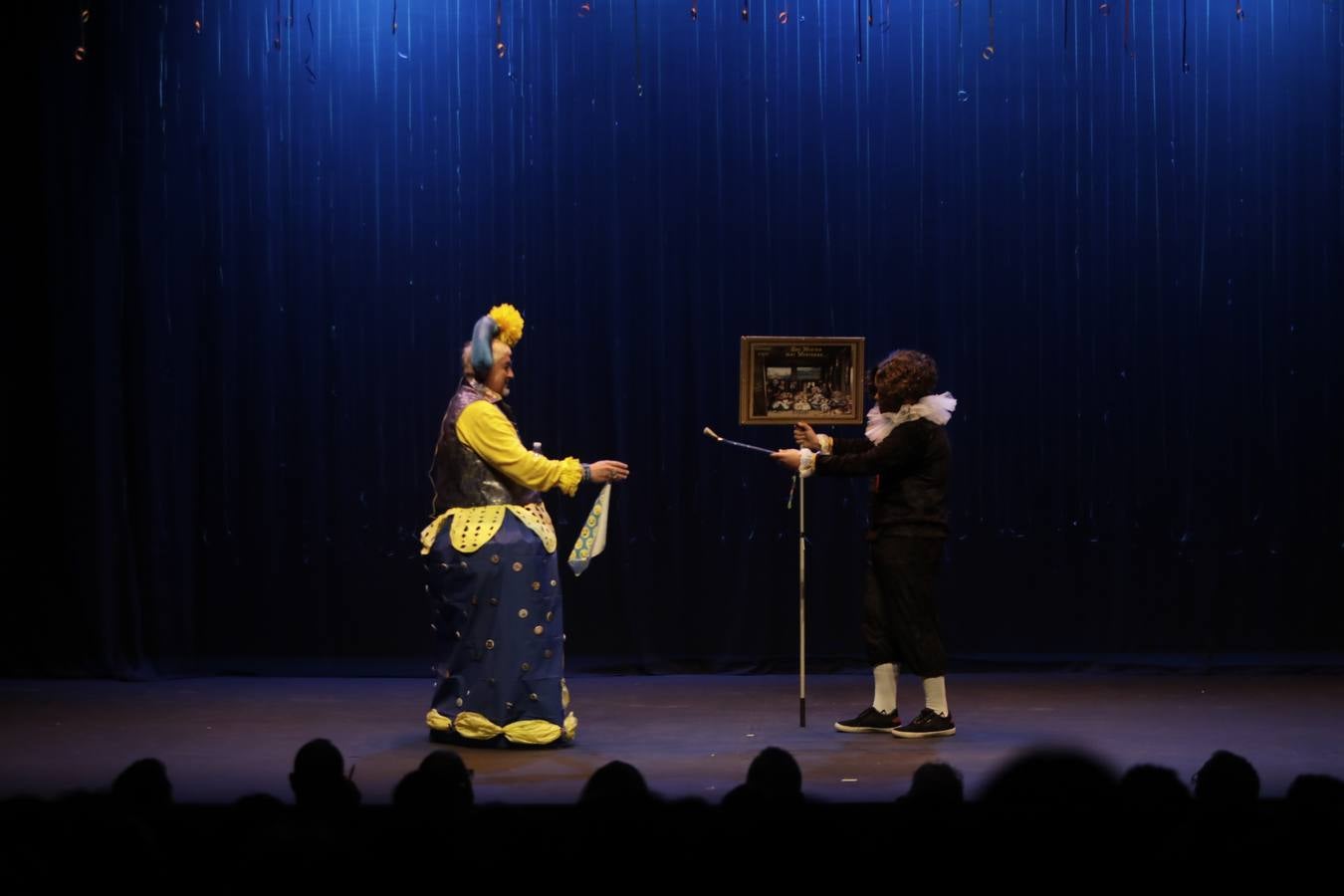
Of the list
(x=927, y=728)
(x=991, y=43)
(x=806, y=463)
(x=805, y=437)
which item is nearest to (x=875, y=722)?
(x=927, y=728)

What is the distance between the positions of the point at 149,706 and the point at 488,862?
470 centimetres

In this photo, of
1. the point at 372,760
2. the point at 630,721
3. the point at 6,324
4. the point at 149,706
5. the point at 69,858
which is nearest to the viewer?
the point at 69,858

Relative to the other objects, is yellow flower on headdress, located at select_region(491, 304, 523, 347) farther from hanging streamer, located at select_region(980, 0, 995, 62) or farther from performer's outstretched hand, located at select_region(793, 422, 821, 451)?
hanging streamer, located at select_region(980, 0, 995, 62)

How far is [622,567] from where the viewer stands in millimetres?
7629

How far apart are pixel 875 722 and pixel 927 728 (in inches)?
8.3

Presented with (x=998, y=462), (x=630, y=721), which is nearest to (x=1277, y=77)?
(x=998, y=462)

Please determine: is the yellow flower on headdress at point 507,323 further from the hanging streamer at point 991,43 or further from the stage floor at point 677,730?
the hanging streamer at point 991,43

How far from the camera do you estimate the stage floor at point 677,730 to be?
494cm

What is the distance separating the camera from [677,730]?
5.98 meters

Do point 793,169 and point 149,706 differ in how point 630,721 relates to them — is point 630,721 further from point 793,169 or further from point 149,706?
point 793,169

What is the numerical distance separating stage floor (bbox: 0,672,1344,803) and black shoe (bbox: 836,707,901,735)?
0.07 metres

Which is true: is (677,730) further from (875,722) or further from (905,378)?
(905,378)

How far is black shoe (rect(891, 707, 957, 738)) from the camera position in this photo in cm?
564

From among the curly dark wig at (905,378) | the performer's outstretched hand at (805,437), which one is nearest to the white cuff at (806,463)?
the performer's outstretched hand at (805,437)
